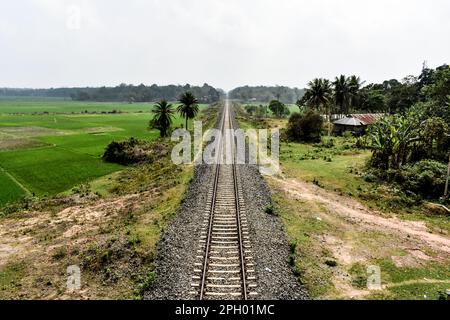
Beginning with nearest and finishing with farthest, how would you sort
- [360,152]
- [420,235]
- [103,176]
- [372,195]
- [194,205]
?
[420,235] < [194,205] < [372,195] < [103,176] < [360,152]

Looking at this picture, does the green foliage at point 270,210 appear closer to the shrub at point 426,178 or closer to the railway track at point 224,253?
the railway track at point 224,253

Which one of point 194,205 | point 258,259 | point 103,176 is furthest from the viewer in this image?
point 103,176

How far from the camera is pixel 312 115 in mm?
51438

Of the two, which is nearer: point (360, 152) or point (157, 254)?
point (157, 254)

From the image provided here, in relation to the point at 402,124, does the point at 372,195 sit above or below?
below

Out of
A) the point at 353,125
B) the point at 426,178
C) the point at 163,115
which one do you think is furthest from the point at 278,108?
the point at 426,178

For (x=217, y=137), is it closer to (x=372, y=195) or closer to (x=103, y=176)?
(x=103, y=176)

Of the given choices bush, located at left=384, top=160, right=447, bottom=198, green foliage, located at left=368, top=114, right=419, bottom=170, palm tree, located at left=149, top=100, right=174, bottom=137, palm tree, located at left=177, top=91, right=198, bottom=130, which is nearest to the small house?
green foliage, located at left=368, top=114, right=419, bottom=170

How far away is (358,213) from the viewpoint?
71.6 ft

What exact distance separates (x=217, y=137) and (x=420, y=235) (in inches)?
1353

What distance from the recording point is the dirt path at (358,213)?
18.5 m

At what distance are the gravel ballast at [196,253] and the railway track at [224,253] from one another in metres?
0.27

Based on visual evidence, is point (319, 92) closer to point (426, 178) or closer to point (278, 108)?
point (426, 178)

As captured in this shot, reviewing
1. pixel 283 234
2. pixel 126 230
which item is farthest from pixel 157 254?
pixel 283 234
